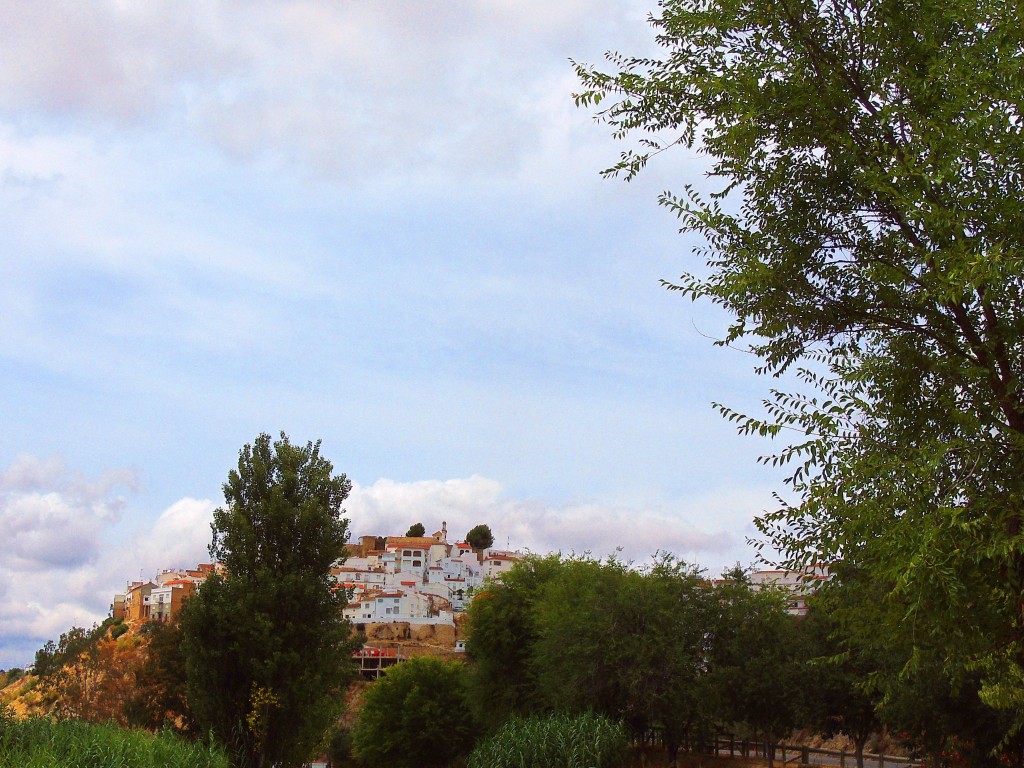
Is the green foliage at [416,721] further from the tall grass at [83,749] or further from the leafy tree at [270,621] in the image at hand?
the tall grass at [83,749]

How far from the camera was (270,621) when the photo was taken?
60.4 ft

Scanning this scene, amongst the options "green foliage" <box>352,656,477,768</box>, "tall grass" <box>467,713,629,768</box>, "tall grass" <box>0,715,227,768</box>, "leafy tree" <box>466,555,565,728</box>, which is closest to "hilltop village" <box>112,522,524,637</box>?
"green foliage" <box>352,656,477,768</box>

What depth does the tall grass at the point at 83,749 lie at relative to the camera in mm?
8734

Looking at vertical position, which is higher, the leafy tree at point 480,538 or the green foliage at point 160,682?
the leafy tree at point 480,538

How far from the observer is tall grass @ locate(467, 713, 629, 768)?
20734mm

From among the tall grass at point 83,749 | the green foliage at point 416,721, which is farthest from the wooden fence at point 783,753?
the tall grass at point 83,749

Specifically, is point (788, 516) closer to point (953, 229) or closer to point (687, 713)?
point (953, 229)

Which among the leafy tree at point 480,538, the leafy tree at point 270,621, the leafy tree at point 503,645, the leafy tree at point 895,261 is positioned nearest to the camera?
the leafy tree at point 895,261

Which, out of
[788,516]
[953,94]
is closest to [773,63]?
[953,94]

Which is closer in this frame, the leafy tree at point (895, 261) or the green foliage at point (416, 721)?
the leafy tree at point (895, 261)

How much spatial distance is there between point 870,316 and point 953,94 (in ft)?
6.56

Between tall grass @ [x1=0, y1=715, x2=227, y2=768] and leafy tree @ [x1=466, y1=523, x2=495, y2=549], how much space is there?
144 m

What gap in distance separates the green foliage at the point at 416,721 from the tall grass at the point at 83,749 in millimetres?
33595

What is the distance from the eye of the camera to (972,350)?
8117 mm
